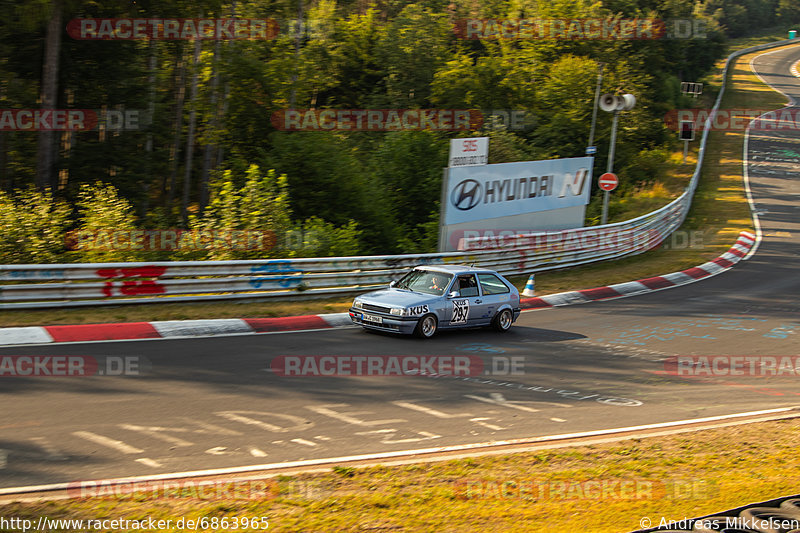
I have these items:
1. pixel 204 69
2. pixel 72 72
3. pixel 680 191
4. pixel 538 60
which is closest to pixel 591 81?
pixel 538 60

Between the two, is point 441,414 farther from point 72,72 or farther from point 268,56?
point 268,56

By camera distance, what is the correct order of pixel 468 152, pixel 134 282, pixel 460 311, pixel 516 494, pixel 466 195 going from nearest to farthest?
pixel 516 494 → pixel 460 311 → pixel 134 282 → pixel 466 195 → pixel 468 152

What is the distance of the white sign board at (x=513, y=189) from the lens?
74.4 ft

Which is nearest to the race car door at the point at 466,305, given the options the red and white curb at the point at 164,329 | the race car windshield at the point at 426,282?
the race car windshield at the point at 426,282

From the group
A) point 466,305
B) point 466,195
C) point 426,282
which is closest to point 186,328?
point 426,282

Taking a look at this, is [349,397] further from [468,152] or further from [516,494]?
[468,152]

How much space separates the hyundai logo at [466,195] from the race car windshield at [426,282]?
7.23m

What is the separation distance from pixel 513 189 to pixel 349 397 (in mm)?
16257

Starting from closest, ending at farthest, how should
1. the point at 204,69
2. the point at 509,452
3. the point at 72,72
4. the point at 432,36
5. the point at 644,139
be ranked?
1. the point at 509,452
2. the point at 72,72
3. the point at 204,69
4. the point at 432,36
5. the point at 644,139

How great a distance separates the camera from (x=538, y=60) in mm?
51312

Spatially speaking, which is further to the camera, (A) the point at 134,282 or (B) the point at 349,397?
(A) the point at 134,282

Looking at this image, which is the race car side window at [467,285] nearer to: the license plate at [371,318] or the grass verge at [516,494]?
the license plate at [371,318]

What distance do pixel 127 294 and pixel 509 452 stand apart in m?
9.74

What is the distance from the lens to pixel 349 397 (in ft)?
33.0
